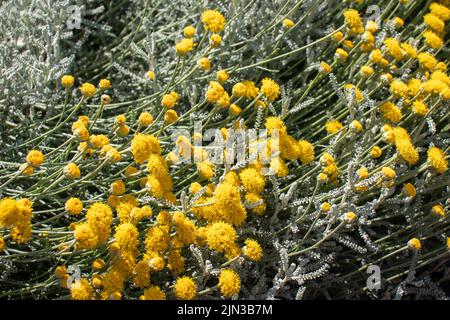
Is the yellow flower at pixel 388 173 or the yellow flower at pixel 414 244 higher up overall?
the yellow flower at pixel 388 173

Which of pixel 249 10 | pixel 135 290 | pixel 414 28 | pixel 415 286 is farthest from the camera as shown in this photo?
pixel 414 28

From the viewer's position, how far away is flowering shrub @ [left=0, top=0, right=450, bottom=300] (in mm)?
1796

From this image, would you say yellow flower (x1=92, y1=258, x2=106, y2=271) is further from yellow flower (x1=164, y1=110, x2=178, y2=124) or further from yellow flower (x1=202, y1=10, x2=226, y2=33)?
yellow flower (x1=202, y1=10, x2=226, y2=33)

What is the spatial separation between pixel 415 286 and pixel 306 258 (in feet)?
1.58

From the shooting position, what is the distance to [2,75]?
2.15 m

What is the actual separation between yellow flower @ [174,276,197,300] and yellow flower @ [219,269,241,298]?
76mm

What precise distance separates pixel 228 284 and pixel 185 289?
0.38ft

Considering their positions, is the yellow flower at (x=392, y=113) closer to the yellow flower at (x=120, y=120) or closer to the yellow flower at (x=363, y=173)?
the yellow flower at (x=363, y=173)

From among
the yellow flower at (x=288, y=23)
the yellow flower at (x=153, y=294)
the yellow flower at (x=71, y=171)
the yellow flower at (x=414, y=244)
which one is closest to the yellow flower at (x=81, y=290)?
the yellow flower at (x=153, y=294)

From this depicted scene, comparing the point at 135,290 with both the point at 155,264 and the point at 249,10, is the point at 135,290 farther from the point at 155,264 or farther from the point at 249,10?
the point at 249,10

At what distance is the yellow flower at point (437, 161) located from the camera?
2.07 metres

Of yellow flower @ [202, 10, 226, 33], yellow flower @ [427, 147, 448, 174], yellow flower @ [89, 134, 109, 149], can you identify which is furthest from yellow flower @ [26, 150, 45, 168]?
yellow flower @ [427, 147, 448, 174]

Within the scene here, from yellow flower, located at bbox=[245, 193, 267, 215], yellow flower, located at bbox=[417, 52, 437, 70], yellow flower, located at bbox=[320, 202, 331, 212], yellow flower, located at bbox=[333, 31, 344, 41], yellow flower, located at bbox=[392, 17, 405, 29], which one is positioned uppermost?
yellow flower, located at bbox=[392, 17, 405, 29]
